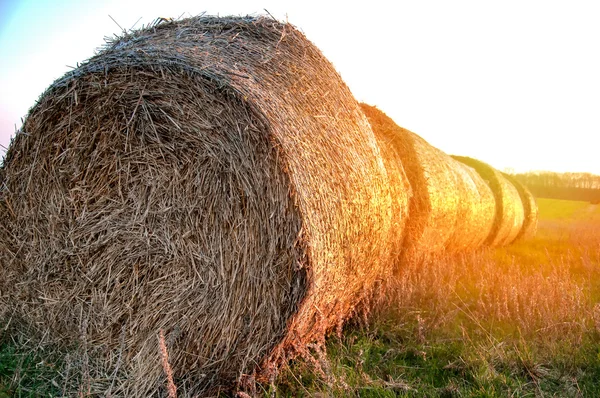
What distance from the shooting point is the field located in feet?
10.0

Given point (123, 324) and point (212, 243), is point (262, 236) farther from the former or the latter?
point (123, 324)

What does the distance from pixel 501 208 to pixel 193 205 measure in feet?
22.9

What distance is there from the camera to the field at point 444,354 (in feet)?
10.0

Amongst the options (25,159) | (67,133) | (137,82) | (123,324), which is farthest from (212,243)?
(25,159)

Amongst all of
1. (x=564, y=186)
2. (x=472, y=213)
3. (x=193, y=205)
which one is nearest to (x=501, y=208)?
(x=472, y=213)

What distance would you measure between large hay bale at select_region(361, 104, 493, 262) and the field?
52 centimetres

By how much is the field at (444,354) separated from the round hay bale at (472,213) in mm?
1849

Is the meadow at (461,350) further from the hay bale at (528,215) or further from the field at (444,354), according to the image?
the hay bale at (528,215)

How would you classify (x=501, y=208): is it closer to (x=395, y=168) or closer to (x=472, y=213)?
(x=472, y=213)

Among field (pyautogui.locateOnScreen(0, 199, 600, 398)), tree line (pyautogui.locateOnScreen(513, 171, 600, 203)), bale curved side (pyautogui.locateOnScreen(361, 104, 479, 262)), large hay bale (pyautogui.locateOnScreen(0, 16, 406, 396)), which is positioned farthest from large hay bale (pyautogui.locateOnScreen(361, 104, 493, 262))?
tree line (pyautogui.locateOnScreen(513, 171, 600, 203))

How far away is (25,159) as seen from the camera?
373 centimetres

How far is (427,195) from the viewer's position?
212 inches

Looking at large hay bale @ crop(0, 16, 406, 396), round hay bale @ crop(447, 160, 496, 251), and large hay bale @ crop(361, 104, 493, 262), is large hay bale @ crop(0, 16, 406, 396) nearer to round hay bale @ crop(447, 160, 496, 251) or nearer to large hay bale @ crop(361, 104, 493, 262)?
large hay bale @ crop(361, 104, 493, 262)

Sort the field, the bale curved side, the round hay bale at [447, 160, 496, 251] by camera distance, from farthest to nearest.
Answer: the round hay bale at [447, 160, 496, 251] → the bale curved side → the field
